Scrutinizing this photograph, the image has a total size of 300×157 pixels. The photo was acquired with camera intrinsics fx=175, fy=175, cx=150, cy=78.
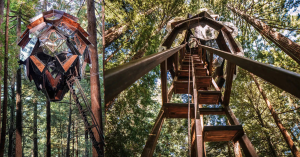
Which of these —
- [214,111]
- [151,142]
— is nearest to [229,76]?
[214,111]

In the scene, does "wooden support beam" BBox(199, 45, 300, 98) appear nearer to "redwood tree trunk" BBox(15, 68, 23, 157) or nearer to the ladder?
Result: the ladder

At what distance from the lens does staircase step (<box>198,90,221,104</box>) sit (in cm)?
289

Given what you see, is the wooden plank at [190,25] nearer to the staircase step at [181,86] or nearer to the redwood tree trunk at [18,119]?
the staircase step at [181,86]

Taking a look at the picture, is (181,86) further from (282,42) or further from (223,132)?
(282,42)

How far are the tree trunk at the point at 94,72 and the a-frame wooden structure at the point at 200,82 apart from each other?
1.64 ft

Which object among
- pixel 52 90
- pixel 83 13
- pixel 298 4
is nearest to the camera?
pixel 52 90

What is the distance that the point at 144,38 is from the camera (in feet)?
13.5

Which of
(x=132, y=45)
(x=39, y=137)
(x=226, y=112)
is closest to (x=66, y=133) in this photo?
(x=39, y=137)

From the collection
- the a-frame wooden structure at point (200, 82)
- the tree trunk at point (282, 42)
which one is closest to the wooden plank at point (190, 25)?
the a-frame wooden structure at point (200, 82)

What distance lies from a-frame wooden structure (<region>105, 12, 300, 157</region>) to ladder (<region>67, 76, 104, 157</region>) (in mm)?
570

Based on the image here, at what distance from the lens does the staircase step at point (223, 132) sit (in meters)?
2.05

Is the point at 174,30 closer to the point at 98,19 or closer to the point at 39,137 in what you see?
the point at 98,19

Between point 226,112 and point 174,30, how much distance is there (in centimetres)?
248

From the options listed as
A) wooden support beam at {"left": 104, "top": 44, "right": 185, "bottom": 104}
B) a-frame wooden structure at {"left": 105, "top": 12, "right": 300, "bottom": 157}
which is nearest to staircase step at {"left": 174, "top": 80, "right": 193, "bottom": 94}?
a-frame wooden structure at {"left": 105, "top": 12, "right": 300, "bottom": 157}
